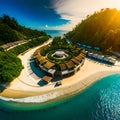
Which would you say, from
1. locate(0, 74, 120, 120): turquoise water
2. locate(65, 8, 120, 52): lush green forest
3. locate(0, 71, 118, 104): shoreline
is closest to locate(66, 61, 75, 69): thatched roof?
locate(0, 71, 118, 104): shoreline

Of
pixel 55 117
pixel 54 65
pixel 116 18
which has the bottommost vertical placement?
pixel 55 117

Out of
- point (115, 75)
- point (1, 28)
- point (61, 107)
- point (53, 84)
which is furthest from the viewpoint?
point (1, 28)

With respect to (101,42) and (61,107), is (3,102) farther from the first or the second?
(101,42)

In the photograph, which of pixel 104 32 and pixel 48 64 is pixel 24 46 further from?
pixel 104 32

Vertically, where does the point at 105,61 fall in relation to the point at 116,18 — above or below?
below

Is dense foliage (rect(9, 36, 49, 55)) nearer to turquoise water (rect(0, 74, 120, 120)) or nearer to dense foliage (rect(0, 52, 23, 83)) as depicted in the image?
dense foliage (rect(0, 52, 23, 83))

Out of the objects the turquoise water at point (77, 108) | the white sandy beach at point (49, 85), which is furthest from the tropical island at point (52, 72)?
the turquoise water at point (77, 108)

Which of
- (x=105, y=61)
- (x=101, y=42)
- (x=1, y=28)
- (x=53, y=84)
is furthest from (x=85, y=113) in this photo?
(x=1, y=28)
